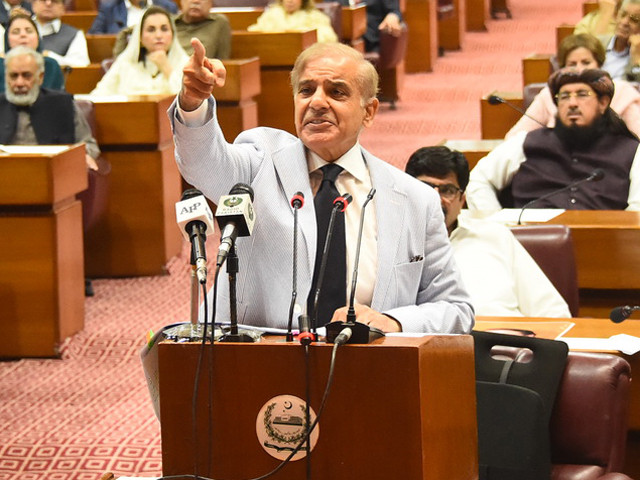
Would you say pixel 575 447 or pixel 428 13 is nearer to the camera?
pixel 575 447

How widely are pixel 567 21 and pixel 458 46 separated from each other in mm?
1199

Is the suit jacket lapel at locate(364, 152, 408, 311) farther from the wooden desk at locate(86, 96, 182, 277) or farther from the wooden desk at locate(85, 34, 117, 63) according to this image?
the wooden desk at locate(85, 34, 117, 63)

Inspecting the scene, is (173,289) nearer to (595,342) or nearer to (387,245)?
(595,342)

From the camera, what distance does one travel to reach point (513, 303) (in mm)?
3408

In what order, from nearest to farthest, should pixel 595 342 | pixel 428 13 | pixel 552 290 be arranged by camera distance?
pixel 595 342
pixel 552 290
pixel 428 13

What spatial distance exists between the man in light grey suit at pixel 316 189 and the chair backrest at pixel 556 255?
4.36ft

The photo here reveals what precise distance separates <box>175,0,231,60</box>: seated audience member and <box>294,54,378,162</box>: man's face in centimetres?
451

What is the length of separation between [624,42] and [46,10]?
3.67 m

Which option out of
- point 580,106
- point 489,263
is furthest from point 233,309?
point 580,106

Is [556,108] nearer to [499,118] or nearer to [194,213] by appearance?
[499,118]

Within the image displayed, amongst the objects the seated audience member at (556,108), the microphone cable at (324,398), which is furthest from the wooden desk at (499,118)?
the microphone cable at (324,398)

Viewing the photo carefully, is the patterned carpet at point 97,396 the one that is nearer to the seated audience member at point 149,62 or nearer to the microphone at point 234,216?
the seated audience member at point 149,62

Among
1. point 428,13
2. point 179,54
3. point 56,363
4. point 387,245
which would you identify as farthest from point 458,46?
point 387,245

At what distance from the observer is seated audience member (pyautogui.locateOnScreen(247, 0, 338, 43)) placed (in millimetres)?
7559
